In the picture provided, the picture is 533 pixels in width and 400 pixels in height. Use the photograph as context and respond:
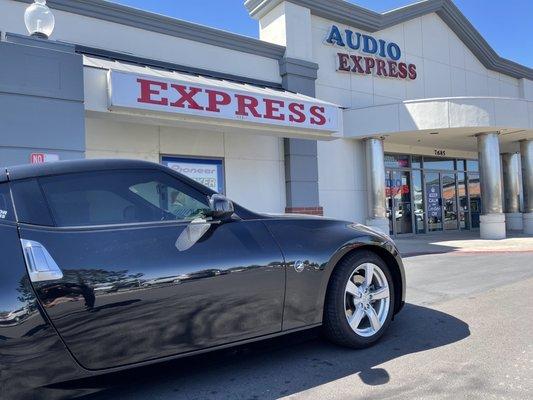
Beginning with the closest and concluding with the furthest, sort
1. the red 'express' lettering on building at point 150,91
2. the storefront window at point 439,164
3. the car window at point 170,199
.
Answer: the car window at point 170,199 → the red 'express' lettering on building at point 150,91 → the storefront window at point 439,164

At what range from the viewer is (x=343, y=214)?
13742 millimetres

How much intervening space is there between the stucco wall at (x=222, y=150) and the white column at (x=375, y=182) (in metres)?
2.94

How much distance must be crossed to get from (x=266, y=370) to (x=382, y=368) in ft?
2.84

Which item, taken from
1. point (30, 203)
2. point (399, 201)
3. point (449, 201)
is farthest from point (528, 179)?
point (30, 203)

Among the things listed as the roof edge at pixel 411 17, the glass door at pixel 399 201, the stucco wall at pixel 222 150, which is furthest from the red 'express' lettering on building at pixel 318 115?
the glass door at pixel 399 201

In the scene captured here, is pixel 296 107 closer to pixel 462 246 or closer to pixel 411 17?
pixel 462 246

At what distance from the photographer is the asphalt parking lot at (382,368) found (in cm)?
310

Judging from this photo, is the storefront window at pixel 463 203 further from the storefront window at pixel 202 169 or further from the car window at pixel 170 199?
the car window at pixel 170 199

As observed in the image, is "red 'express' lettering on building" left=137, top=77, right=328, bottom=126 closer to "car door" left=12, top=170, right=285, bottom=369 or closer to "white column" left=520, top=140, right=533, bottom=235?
"car door" left=12, top=170, right=285, bottom=369

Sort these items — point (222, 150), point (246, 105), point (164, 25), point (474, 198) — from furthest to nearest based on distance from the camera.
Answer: point (474, 198) → point (222, 150) → point (164, 25) → point (246, 105)

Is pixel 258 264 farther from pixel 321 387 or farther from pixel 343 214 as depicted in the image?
pixel 343 214

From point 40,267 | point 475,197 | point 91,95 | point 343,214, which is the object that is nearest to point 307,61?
point 343,214

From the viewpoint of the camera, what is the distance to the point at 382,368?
11.4 ft

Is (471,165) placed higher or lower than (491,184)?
higher
